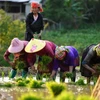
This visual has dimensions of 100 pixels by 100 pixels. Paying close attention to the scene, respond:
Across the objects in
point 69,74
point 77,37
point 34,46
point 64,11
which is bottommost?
point 77,37

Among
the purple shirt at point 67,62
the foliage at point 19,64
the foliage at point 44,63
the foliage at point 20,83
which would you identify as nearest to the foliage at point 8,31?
the foliage at point 19,64

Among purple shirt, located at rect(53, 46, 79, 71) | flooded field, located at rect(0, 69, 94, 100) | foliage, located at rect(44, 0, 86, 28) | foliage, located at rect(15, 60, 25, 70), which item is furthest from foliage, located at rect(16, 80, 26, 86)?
foliage, located at rect(44, 0, 86, 28)

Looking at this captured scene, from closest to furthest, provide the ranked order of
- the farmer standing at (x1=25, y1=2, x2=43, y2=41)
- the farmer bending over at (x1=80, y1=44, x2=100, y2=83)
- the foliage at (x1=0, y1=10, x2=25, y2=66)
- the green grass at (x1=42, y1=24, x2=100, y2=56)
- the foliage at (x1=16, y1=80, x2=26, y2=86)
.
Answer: the foliage at (x1=16, y1=80, x2=26, y2=86) → the farmer bending over at (x1=80, y1=44, x2=100, y2=83) → the farmer standing at (x1=25, y1=2, x2=43, y2=41) → the foliage at (x1=0, y1=10, x2=25, y2=66) → the green grass at (x1=42, y1=24, x2=100, y2=56)

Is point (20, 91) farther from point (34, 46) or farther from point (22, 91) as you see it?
point (34, 46)

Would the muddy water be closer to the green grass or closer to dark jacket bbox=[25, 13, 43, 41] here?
dark jacket bbox=[25, 13, 43, 41]

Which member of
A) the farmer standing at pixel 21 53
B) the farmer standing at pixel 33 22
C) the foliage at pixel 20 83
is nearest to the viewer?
the foliage at pixel 20 83

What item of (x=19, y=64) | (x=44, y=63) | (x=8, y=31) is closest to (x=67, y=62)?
(x=44, y=63)

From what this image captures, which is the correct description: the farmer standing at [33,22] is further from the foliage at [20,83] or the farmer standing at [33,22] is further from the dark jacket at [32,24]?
the foliage at [20,83]

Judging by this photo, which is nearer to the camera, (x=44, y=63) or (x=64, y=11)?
(x=44, y=63)

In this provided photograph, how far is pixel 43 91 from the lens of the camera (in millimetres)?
7680

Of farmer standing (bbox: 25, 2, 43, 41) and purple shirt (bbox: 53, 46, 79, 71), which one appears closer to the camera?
purple shirt (bbox: 53, 46, 79, 71)

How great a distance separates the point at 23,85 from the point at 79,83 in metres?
1.15

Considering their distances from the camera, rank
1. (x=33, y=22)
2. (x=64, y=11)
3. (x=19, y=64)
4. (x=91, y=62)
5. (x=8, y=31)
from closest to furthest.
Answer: (x=91, y=62)
(x=19, y=64)
(x=33, y=22)
(x=8, y=31)
(x=64, y=11)

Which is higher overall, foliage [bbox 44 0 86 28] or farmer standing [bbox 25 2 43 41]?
farmer standing [bbox 25 2 43 41]
